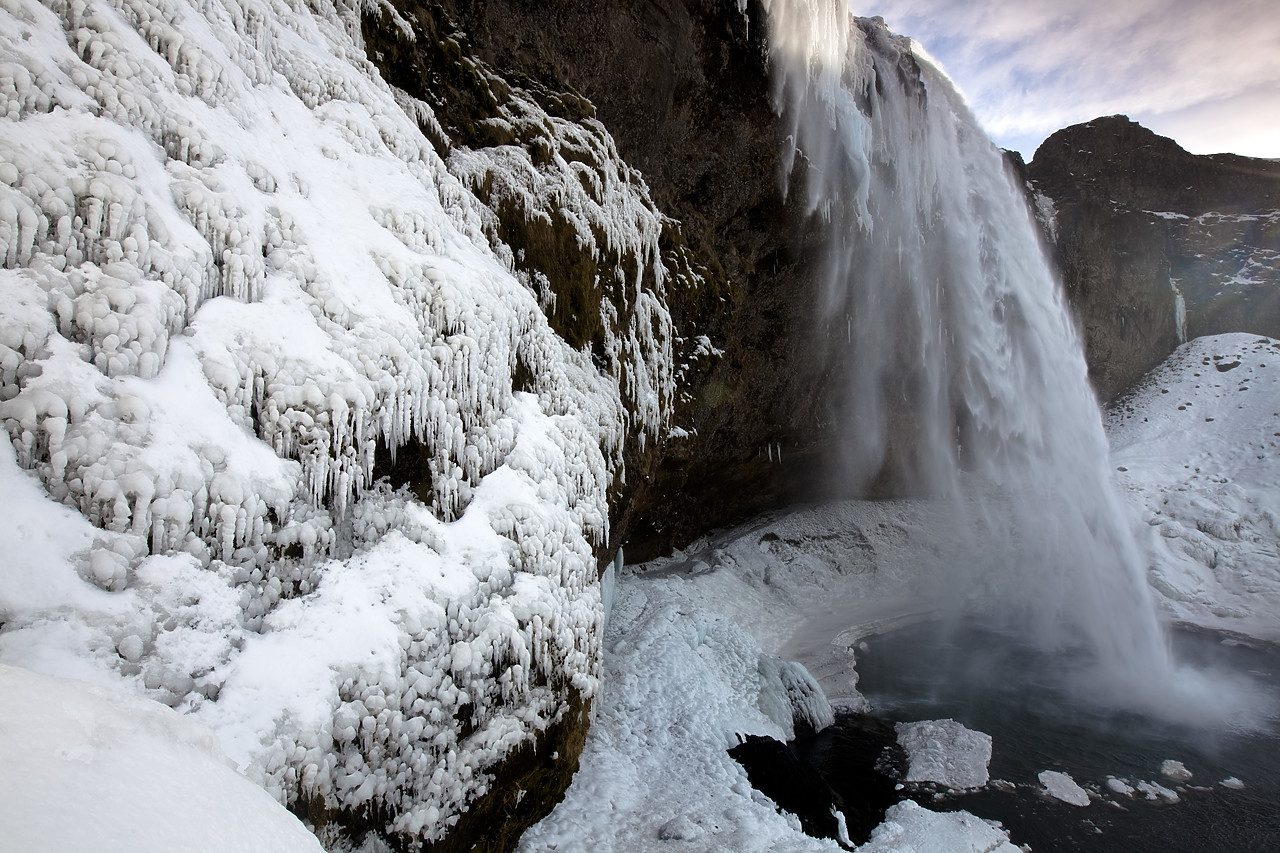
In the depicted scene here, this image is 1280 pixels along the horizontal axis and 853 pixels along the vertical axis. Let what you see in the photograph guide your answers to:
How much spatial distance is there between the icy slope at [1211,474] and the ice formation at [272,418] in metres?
21.8

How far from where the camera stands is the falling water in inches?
625

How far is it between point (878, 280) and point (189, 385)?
18273 mm

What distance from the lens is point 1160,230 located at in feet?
93.7

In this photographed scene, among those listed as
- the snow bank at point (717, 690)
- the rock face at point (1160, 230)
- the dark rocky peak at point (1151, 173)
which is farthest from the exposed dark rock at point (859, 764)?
the dark rocky peak at point (1151, 173)

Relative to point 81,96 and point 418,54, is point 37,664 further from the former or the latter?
point 418,54

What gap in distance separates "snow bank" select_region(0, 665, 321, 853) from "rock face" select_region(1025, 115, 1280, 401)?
33667 millimetres

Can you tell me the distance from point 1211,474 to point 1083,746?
60.7ft

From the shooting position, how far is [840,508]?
21.1 m

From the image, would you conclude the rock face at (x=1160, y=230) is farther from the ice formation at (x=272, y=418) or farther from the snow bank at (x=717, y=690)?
the ice formation at (x=272, y=418)

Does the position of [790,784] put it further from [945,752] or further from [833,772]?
[945,752]

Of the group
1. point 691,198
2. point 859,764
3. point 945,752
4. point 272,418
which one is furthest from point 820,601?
point 272,418

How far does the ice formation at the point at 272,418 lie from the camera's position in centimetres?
272

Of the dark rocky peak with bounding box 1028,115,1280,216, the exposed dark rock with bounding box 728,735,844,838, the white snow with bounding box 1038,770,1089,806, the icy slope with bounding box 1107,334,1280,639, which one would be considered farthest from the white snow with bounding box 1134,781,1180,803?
the dark rocky peak with bounding box 1028,115,1280,216

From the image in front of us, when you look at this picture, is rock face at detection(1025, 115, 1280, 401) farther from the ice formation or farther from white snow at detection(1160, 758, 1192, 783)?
the ice formation
